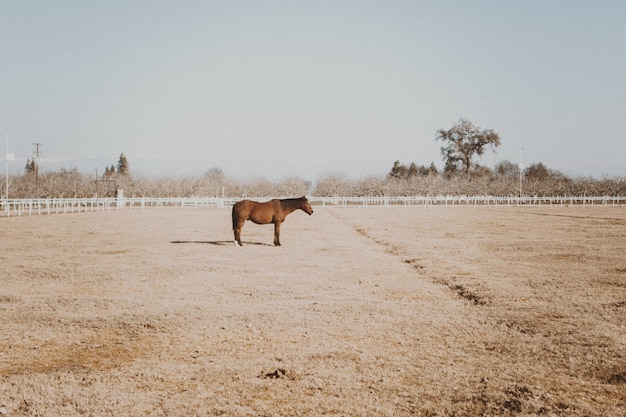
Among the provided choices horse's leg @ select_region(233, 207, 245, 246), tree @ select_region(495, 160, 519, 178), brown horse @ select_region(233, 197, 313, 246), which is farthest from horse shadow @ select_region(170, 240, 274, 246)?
tree @ select_region(495, 160, 519, 178)

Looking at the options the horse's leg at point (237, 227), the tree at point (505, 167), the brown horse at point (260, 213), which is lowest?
the horse's leg at point (237, 227)

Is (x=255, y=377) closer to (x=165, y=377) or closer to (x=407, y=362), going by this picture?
(x=165, y=377)

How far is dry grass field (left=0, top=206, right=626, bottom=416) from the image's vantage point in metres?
4.80

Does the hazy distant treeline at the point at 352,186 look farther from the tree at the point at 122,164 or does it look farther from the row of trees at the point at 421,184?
the tree at the point at 122,164

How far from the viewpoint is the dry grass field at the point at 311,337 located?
15.8 ft

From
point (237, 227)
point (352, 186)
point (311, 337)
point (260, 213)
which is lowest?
point (311, 337)

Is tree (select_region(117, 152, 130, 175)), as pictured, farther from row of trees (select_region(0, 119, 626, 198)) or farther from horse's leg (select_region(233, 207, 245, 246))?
horse's leg (select_region(233, 207, 245, 246))

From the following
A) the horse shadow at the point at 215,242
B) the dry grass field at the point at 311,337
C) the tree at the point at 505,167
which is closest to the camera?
the dry grass field at the point at 311,337

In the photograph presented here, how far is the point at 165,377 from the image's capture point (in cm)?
539

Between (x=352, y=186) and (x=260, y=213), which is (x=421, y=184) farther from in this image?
(x=260, y=213)

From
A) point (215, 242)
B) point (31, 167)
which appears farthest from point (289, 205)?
point (31, 167)

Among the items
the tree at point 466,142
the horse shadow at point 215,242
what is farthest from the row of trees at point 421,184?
the horse shadow at point 215,242

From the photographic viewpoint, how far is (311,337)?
6891 mm

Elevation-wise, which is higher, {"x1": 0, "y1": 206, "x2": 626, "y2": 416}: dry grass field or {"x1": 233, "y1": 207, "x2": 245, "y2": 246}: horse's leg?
{"x1": 233, "y1": 207, "x2": 245, "y2": 246}: horse's leg
